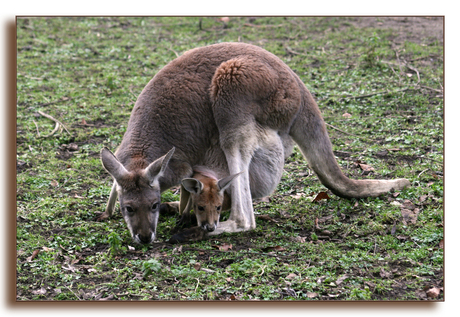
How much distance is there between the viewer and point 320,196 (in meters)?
4.87

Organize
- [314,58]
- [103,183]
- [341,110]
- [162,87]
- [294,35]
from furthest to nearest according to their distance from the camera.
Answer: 1. [294,35]
2. [314,58]
3. [341,110]
4. [103,183]
5. [162,87]

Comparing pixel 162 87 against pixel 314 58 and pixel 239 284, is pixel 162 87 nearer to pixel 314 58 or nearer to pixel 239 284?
pixel 239 284

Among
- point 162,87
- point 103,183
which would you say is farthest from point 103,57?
point 162,87

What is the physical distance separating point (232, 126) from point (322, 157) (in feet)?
2.76

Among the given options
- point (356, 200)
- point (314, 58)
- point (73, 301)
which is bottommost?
point (73, 301)

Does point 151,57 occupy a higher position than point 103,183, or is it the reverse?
point 151,57

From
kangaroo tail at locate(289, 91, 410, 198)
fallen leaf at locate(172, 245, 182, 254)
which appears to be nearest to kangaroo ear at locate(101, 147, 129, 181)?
fallen leaf at locate(172, 245, 182, 254)

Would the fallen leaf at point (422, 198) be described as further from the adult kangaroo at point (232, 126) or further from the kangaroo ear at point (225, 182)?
the kangaroo ear at point (225, 182)

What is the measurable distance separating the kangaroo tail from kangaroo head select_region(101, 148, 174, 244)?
4.18 feet

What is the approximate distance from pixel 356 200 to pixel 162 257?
178 cm

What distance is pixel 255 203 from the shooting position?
503cm

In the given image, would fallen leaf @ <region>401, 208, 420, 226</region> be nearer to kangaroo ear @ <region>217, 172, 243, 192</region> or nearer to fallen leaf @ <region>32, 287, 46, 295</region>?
kangaroo ear @ <region>217, 172, 243, 192</region>

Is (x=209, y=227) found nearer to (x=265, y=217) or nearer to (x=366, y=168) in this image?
(x=265, y=217)

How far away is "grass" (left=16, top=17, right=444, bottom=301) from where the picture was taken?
11.7ft
